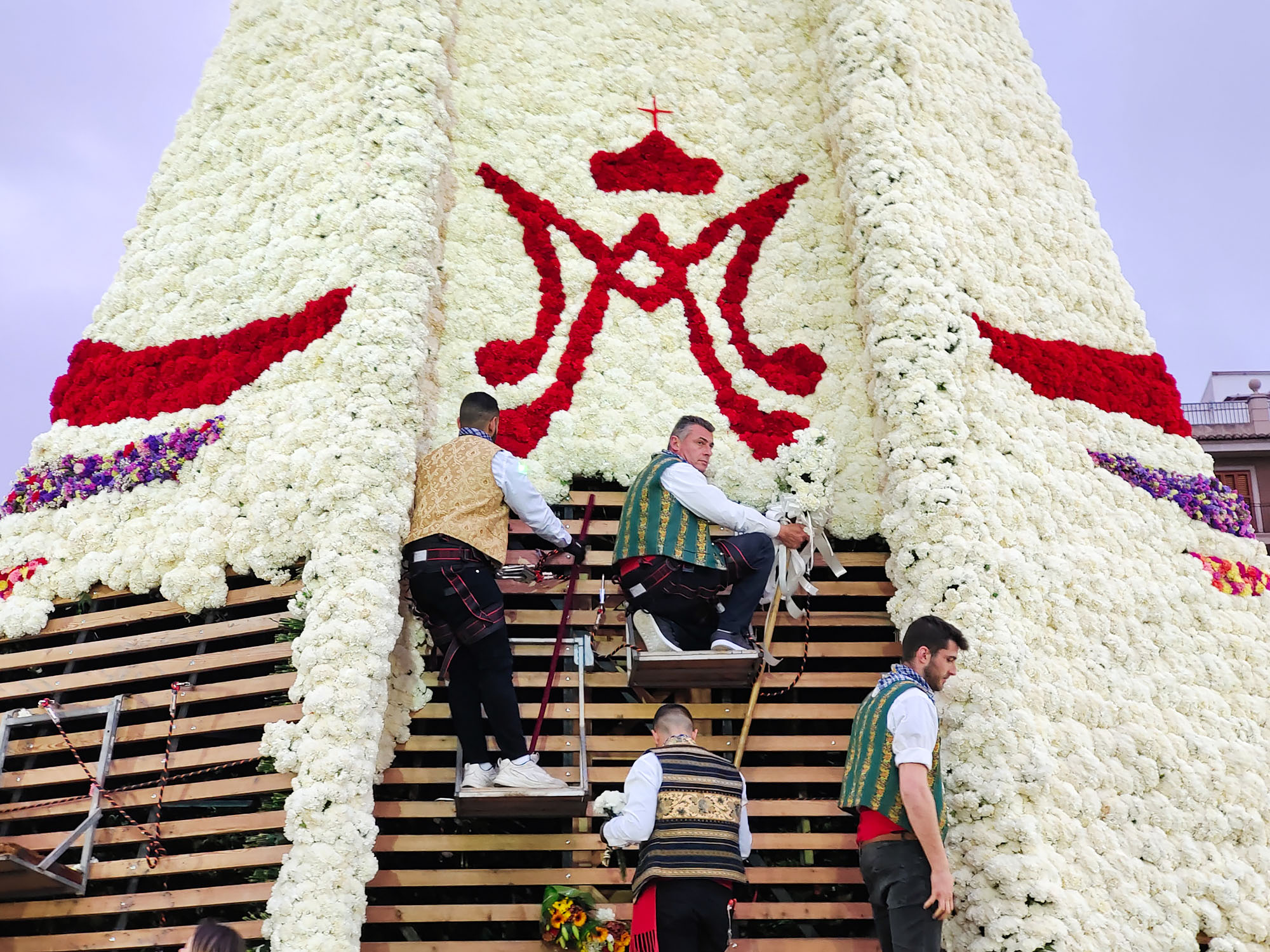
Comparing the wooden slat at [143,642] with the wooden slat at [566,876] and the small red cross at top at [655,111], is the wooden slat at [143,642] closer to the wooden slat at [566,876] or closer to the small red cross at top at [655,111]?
the wooden slat at [566,876]

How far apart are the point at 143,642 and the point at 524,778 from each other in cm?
229

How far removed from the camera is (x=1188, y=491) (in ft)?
24.4

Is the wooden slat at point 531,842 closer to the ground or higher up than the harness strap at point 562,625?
closer to the ground

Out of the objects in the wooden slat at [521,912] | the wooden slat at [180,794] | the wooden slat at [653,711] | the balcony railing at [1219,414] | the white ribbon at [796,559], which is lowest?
the wooden slat at [521,912]

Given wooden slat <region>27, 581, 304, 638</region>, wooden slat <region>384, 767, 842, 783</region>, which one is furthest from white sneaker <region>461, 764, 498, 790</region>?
wooden slat <region>27, 581, 304, 638</region>

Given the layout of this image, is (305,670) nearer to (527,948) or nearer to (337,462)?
(337,462)

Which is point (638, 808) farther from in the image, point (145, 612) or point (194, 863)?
point (145, 612)

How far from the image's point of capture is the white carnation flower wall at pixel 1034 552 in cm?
573

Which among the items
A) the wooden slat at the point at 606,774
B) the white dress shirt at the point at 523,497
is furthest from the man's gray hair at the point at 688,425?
the wooden slat at the point at 606,774

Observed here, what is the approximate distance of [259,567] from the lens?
6.16 m

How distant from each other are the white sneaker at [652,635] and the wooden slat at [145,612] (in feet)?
5.74

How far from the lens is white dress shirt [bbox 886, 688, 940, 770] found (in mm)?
4785

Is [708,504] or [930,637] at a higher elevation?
[708,504]

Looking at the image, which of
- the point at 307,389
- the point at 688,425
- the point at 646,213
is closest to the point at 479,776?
the point at 688,425
